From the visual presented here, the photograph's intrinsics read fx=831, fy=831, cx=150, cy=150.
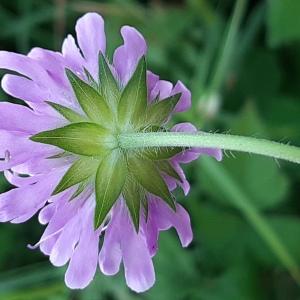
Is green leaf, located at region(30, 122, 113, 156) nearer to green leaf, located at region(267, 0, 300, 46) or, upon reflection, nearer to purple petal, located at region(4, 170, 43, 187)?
purple petal, located at region(4, 170, 43, 187)

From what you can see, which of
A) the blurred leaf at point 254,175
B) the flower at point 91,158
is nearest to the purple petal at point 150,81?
the flower at point 91,158

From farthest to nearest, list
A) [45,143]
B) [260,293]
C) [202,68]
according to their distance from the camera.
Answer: [202,68], [260,293], [45,143]

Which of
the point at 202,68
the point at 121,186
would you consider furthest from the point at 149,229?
the point at 202,68

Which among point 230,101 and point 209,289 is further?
point 230,101

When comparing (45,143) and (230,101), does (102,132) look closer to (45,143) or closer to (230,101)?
(45,143)

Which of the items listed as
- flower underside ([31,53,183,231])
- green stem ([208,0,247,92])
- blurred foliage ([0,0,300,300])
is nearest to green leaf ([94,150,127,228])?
flower underside ([31,53,183,231])

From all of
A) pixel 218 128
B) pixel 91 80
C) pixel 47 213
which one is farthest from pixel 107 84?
pixel 218 128

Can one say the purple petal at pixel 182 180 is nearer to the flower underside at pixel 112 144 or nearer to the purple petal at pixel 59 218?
the flower underside at pixel 112 144
